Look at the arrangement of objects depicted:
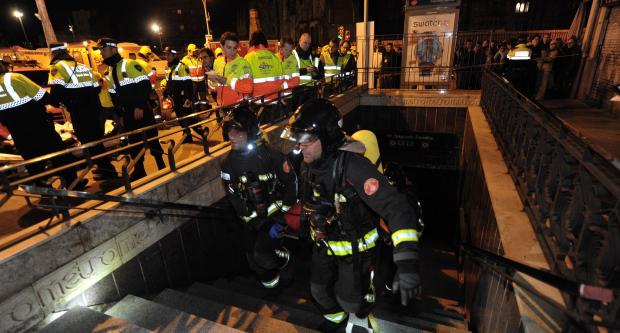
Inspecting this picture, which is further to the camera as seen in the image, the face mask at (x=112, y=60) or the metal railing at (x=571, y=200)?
the face mask at (x=112, y=60)

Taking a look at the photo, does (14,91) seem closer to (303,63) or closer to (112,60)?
(112,60)

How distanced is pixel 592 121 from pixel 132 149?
10.0 metres

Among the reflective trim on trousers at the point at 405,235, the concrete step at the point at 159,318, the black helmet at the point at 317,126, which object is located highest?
the black helmet at the point at 317,126

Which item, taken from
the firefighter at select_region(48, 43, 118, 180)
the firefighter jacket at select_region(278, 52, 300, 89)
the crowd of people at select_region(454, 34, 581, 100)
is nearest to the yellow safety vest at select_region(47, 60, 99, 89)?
the firefighter at select_region(48, 43, 118, 180)

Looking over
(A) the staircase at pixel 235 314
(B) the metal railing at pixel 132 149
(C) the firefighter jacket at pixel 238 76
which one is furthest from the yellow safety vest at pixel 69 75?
(A) the staircase at pixel 235 314

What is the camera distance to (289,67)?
7102mm

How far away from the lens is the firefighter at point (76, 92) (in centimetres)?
478

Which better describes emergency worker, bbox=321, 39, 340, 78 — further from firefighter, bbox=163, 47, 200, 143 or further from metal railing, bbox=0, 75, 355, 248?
firefighter, bbox=163, 47, 200, 143

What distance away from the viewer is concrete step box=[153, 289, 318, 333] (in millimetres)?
3348

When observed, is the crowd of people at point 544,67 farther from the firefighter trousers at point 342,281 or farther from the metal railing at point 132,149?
the firefighter trousers at point 342,281

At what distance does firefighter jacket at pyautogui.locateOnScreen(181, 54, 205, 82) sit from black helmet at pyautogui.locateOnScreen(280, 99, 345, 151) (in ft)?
20.1

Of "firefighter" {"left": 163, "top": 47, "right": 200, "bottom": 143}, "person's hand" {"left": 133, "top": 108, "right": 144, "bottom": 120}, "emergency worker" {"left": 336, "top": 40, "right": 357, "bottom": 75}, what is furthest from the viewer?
"emergency worker" {"left": 336, "top": 40, "right": 357, "bottom": 75}

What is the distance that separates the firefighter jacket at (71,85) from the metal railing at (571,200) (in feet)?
18.8

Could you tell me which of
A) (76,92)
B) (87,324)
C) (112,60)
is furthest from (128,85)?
(87,324)
